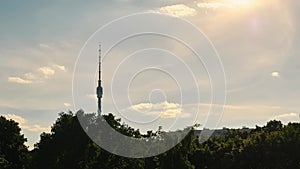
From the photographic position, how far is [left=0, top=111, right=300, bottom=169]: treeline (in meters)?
51.0

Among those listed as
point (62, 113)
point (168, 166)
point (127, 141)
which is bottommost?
point (168, 166)

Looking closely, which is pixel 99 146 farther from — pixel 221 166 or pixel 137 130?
pixel 221 166

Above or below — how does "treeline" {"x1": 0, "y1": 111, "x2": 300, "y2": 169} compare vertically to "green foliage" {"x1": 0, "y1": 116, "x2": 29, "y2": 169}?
below

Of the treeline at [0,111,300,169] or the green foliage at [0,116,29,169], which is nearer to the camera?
the treeline at [0,111,300,169]

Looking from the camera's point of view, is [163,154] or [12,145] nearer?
[163,154]

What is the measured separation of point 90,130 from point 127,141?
392cm

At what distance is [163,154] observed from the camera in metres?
50.3

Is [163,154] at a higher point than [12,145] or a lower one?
lower

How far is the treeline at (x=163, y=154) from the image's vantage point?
51.0 metres

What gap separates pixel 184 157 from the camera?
50312 millimetres

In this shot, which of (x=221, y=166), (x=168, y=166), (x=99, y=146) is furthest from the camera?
(x=221, y=166)

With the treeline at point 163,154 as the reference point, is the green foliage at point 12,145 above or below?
above

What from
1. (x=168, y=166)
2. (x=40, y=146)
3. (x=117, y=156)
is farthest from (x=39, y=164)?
(x=168, y=166)

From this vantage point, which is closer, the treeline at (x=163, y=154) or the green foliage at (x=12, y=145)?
the treeline at (x=163, y=154)
